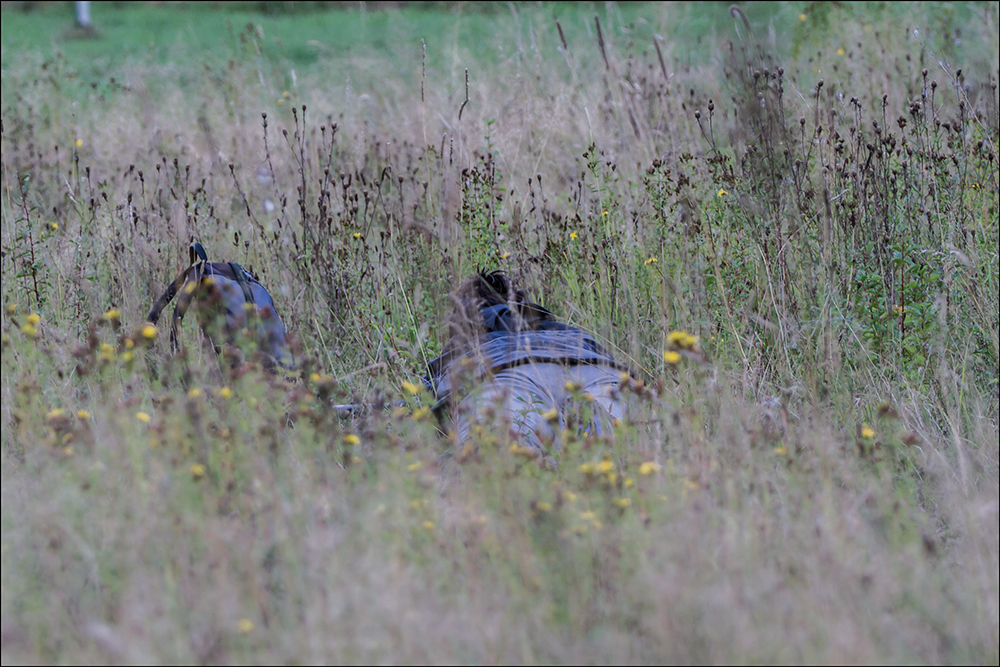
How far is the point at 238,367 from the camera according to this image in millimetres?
2258

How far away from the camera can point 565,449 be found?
2055mm

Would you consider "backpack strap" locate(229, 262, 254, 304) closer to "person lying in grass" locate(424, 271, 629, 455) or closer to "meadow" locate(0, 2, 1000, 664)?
"meadow" locate(0, 2, 1000, 664)

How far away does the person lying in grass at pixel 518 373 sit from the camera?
236 cm

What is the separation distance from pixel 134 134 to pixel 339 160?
6.32 ft

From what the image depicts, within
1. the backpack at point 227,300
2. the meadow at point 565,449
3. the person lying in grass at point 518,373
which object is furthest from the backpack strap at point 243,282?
the person lying in grass at point 518,373

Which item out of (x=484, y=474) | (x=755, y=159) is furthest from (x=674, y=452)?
(x=755, y=159)

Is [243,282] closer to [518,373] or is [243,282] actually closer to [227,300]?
[227,300]

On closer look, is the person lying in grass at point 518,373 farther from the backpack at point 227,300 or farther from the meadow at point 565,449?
the backpack at point 227,300

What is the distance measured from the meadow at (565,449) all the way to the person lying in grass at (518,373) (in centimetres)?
10

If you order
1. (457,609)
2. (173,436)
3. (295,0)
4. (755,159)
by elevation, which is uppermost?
(295,0)

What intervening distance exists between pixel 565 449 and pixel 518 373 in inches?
25.5

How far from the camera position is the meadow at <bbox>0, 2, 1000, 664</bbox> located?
1.65 metres

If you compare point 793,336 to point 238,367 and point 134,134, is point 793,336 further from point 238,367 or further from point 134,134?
point 134,134

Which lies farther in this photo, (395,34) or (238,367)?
(395,34)
